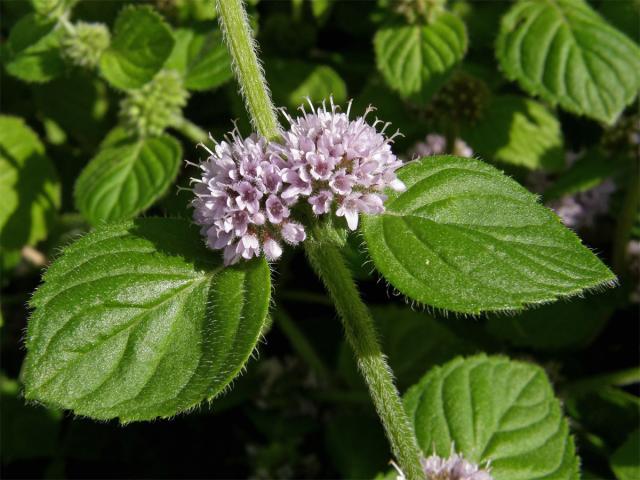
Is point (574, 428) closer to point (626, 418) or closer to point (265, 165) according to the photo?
point (626, 418)

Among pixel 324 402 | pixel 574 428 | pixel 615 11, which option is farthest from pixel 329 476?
pixel 615 11

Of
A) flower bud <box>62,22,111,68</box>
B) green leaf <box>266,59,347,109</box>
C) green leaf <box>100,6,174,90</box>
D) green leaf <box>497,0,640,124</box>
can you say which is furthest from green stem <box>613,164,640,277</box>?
flower bud <box>62,22,111,68</box>

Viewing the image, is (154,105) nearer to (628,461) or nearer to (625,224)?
(625,224)

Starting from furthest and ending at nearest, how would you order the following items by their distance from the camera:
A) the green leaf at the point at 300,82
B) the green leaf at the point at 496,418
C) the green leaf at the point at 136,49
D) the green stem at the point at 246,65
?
the green leaf at the point at 300,82 < the green leaf at the point at 136,49 < the green leaf at the point at 496,418 < the green stem at the point at 246,65

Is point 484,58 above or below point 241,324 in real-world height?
below

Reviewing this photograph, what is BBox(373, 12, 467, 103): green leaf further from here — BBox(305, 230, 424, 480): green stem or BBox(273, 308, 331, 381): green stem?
BBox(305, 230, 424, 480): green stem

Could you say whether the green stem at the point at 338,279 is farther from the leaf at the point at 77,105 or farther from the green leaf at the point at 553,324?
the leaf at the point at 77,105

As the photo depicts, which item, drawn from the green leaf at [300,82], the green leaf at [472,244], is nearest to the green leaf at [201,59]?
the green leaf at [300,82]
